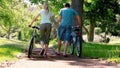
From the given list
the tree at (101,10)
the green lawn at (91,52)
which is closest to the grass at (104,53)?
the green lawn at (91,52)

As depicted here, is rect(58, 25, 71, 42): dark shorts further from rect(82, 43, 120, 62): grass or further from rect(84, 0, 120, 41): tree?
rect(84, 0, 120, 41): tree

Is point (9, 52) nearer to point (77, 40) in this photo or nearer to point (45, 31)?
point (45, 31)

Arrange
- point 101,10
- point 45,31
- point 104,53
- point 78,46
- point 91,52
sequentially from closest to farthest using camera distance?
point 78,46
point 45,31
point 104,53
point 91,52
point 101,10

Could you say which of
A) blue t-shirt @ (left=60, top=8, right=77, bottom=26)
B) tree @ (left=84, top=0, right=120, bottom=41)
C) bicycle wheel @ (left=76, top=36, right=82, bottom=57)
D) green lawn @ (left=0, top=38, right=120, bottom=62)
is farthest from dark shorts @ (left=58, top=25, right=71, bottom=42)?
tree @ (left=84, top=0, right=120, bottom=41)

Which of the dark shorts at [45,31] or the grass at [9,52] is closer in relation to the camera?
the grass at [9,52]

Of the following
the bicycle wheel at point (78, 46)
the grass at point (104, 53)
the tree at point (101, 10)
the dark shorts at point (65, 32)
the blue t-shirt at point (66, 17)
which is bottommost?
the tree at point (101, 10)

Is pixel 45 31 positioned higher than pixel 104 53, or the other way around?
pixel 45 31

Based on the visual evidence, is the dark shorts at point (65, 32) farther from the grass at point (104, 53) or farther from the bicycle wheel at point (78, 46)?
the grass at point (104, 53)

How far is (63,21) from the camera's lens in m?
15.6

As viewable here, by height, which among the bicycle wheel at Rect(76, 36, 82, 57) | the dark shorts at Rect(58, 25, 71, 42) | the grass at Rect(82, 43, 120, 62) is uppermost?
the dark shorts at Rect(58, 25, 71, 42)

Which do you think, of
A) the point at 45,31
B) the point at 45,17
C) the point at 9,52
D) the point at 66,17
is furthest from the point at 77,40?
the point at 9,52

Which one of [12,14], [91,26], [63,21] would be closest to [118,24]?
[91,26]

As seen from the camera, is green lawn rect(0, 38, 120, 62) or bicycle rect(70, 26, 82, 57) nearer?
→ green lawn rect(0, 38, 120, 62)

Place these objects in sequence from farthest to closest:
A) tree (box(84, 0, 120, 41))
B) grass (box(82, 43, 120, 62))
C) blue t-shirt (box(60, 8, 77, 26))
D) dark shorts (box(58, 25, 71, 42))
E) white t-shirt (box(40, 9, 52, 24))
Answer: tree (box(84, 0, 120, 41)) → blue t-shirt (box(60, 8, 77, 26)) → dark shorts (box(58, 25, 71, 42)) → white t-shirt (box(40, 9, 52, 24)) → grass (box(82, 43, 120, 62))
